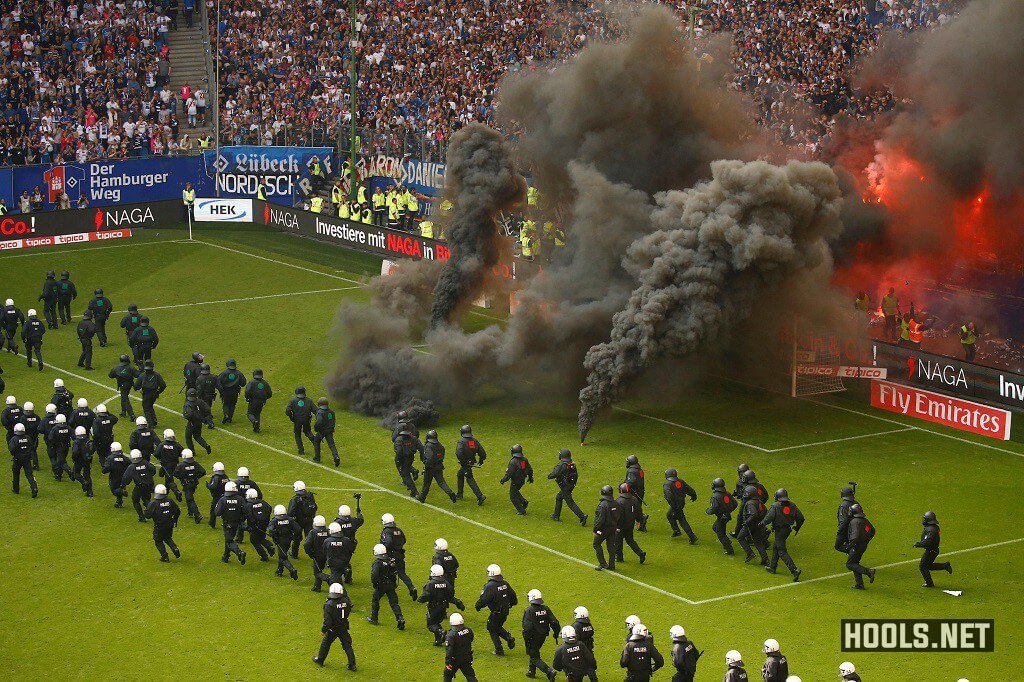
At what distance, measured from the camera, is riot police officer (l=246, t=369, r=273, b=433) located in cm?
3547

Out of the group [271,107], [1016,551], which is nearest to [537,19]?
[271,107]

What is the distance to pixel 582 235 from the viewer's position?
37.9 metres

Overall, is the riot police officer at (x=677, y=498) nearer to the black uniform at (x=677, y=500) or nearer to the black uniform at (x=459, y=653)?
the black uniform at (x=677, y=500)

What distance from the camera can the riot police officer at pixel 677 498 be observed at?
92.9ft

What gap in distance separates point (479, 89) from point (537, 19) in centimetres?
489

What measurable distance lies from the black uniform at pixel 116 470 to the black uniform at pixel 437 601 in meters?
9.05

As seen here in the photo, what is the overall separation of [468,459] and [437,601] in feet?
23.8

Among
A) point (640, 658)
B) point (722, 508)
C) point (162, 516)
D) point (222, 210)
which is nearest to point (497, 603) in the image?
point (640, 658)

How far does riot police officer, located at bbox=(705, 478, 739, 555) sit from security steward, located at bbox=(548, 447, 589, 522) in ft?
9.76

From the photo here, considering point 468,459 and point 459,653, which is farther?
point 468,459

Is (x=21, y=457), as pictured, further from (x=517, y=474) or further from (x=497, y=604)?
(x=497, y=604)

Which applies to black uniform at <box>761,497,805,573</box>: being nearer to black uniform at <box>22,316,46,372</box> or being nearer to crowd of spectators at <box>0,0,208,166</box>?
black uniform at <box>22,316,46,372</box>

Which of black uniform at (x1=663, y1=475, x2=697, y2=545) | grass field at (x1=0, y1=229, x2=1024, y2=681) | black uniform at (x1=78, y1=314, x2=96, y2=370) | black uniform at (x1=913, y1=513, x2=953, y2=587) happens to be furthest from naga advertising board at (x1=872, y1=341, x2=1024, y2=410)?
black uniform at (x1=78, y1=314, x2=96, y2=370)

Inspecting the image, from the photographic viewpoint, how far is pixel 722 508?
90.9ft
